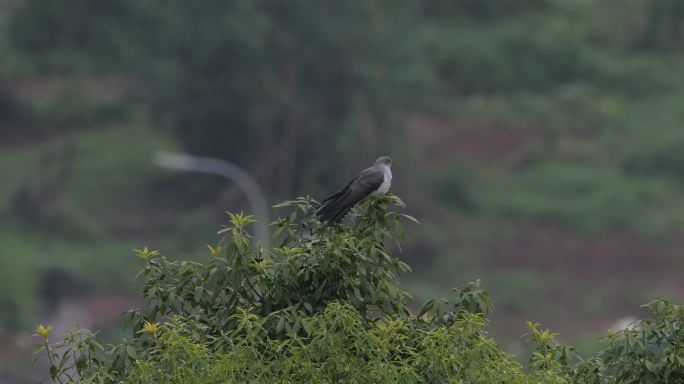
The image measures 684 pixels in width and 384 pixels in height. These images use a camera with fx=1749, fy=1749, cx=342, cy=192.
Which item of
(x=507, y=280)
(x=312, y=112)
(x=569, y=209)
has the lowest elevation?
(x=507, y=280)

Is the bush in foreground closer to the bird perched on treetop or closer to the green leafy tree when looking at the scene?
the green leafy tree

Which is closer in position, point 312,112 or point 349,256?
point 349,256

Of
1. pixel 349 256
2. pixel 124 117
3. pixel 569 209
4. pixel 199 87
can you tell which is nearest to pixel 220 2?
pixel 199 87

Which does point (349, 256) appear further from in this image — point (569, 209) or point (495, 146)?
point (495, 146)

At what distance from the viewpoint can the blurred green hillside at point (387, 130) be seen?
46562 mm

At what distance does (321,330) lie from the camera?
33.2 ft

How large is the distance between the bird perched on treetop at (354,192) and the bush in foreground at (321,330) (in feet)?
0.63

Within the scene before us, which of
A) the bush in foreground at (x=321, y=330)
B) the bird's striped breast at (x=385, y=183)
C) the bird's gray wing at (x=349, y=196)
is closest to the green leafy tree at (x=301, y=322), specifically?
the bush in foreground at (x=321, y=330)

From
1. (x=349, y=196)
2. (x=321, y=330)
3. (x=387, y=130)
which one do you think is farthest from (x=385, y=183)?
(x=387, y=130)

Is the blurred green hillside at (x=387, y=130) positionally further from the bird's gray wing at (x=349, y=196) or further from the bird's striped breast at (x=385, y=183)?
the bird's gray wing at (x=349, y=196)

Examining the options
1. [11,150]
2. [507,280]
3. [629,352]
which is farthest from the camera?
[11,150]

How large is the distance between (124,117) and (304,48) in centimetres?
846

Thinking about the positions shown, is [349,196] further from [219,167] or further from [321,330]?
[219,167]

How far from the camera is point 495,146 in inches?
2103
